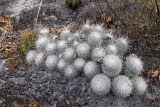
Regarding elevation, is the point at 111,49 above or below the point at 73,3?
above

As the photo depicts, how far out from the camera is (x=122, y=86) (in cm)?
495

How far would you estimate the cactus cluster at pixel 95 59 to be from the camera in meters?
5.00

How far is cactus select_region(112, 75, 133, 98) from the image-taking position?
4949 mm

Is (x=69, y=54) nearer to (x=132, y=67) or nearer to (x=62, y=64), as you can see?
(x=62, y=64)

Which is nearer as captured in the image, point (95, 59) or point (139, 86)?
point (139, 86)

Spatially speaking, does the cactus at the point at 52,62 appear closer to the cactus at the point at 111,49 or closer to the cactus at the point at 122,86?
the cactus at the point at 111,49

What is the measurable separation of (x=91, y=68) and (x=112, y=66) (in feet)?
1.06

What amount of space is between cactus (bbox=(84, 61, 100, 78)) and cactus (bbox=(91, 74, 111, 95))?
0.13m

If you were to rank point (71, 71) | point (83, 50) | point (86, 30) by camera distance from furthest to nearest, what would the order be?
point (86, 30)
point (71, 71)
point (83, 50)

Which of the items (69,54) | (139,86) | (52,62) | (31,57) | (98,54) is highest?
(98,54)

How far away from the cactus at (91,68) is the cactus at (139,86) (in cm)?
50

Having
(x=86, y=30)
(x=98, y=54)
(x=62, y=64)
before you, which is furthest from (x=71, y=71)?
(x=86, y=30)

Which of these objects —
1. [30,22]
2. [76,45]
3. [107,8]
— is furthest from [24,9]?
[76,45]

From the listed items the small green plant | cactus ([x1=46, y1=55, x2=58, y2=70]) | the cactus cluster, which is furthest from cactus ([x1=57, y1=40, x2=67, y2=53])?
the small green plant
